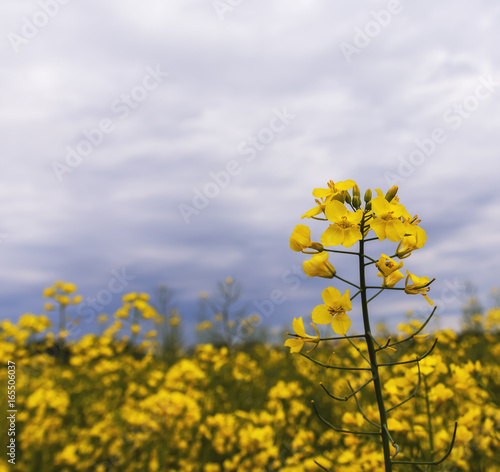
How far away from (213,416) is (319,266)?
12.9 feet

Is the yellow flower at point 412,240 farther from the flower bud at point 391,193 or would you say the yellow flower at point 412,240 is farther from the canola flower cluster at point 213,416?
the canola flower cluster at point 213,416

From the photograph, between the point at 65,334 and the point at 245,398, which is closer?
the point at 65,334

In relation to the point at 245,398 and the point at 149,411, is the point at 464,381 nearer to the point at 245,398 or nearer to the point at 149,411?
the point at 149,411

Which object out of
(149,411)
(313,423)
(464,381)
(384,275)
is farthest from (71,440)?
(384,275)

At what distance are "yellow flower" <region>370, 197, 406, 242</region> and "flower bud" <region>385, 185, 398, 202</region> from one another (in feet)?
0.34

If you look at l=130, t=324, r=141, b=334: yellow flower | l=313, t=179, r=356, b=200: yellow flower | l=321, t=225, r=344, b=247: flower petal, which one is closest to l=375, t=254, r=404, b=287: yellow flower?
l=321, t=225, r=344, b=247: flower petal

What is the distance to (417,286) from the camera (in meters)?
1.33

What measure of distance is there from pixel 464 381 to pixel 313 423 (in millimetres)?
4015

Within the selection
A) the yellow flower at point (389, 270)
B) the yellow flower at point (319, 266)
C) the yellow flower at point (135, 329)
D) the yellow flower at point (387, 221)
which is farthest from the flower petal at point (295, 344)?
the yellow flower at point (135, 329)

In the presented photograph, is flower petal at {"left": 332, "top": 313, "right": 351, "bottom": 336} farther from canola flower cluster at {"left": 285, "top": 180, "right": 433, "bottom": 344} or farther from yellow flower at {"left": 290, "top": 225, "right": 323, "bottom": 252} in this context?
yellow flower at {"left": 290, "top": 225, "right": 323, "bottom": 252}

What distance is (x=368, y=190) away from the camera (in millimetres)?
1370

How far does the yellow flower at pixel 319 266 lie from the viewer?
1351 millimetres

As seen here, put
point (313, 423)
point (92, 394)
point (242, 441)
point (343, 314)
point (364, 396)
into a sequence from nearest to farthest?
point (343, 314) < point (242, 441) < point (364, 396) < point (313, 423) < point (92, 394)

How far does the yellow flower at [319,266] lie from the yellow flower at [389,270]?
16 cm
